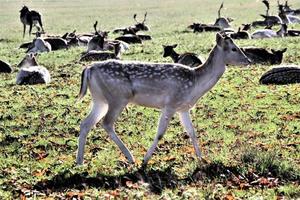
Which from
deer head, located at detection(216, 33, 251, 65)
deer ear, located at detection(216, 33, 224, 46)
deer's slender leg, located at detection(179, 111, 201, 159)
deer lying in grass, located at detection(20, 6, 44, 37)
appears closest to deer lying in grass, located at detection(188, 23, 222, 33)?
deer lying in grass, located at detection(20, 6, 44, 37)

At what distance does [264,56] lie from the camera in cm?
1892

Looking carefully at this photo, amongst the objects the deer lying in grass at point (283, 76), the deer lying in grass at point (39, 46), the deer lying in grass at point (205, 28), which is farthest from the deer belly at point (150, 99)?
the deer lying in grass at point (205, 28)

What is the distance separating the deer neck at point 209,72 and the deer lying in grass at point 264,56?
9067 millimetres

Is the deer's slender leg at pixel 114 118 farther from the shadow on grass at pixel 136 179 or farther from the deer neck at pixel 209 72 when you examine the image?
the deer neck at pixel 209 72

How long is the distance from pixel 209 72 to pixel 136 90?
1.22 metres

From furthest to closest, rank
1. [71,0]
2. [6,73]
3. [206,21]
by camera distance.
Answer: [71,0] → [206,21] → [6,73]

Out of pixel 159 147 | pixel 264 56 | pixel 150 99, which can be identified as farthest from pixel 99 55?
pixel 150 99

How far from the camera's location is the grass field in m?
7.39

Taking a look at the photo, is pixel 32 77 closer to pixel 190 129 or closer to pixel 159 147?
pixel 159 147

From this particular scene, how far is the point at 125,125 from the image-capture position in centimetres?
1166

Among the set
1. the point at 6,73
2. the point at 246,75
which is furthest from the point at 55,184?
the point at 6,73

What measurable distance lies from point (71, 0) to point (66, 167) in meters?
62.7

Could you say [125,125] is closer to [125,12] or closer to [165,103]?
[165,103]

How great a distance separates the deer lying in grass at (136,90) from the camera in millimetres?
8820
